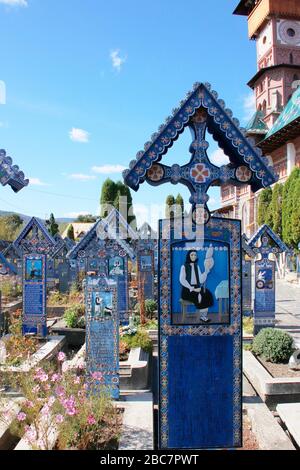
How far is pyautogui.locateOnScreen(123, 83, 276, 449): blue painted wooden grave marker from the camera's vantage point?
4492 millimetres

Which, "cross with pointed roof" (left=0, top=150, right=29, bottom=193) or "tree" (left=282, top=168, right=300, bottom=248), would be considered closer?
"cross with pointed roof" (left=0, top=150, right=29, bottom=193)

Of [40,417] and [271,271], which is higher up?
[271,271]

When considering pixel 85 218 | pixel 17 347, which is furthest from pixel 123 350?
pixel 85 218

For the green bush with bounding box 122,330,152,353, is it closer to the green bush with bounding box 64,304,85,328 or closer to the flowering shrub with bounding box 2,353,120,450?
the green bush with bounding box 64,304,85,328

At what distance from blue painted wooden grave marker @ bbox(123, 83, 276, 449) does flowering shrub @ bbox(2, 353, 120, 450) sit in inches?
27.7

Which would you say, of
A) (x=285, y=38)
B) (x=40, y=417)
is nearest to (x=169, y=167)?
(x=40, y=417)

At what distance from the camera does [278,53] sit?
128 ft

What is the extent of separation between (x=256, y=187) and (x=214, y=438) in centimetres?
295

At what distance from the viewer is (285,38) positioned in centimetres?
3912

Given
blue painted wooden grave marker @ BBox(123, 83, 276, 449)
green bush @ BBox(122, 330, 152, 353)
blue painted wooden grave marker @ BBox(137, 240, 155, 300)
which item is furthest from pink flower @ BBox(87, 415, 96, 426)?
blue painted wooden grave marker @ BBox(137, 240, 155, 300)

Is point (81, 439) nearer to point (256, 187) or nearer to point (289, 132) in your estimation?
point (256, 187)

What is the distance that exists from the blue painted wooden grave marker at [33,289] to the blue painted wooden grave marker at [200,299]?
6.20 metres

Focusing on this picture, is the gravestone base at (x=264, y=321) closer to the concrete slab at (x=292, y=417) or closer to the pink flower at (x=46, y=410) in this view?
the concrete slab at (x=292, y=417)
